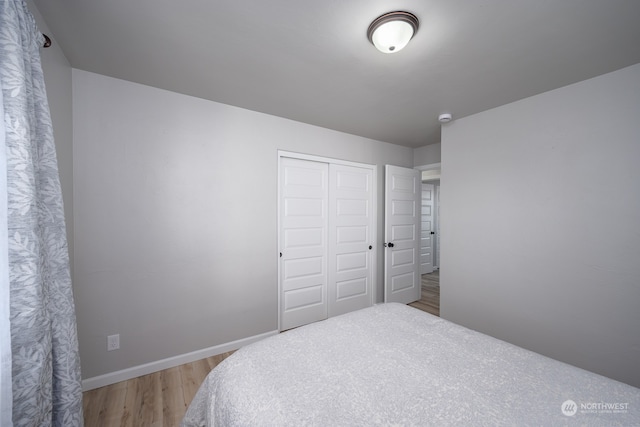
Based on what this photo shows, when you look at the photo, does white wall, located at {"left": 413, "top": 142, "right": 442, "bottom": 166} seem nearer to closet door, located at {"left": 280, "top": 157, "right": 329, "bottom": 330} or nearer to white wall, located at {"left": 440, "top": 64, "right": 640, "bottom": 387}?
white wall, located at {"left": 440, "top": 64, "right": 640, "bottom": 387}

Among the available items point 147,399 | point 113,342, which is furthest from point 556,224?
point 113,342

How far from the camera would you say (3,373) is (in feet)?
2.66

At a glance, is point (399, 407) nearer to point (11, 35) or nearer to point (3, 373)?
point (3, 373)

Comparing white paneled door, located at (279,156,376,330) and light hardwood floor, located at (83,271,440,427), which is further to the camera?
white paneled door, located at (279,156,376,330)

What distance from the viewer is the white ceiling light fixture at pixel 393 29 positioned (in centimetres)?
130

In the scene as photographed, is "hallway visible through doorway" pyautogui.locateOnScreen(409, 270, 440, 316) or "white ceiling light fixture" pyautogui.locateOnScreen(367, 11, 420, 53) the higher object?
"white ceiling light fixture" pyautogui.locateOnScreen(367, 11, 420, 53)

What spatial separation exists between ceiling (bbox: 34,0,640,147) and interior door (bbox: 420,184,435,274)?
3.61 metres

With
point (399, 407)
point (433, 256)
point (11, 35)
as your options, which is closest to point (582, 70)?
point (399, 407)

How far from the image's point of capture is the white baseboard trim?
1.92 m

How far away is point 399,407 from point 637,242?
2.22m

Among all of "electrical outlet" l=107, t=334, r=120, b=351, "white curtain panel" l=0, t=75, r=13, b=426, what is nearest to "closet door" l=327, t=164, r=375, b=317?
"electrical outlet" l=107, t=334, r=120, b=351

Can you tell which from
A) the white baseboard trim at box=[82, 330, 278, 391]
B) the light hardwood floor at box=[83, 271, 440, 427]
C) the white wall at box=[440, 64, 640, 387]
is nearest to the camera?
the light hardwood floor at box=[83, 271, 440, 427]

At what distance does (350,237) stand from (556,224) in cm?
206

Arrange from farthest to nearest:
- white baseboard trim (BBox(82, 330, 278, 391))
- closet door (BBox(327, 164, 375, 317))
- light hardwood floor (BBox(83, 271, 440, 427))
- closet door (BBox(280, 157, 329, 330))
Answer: closet door (BBox(327, 164, 375, 317))
closet door (BBox(280, 157, 329, 330))
white baseboard trim (BBox(82, 330, 278, 391))
light hardwood floor (BBox(83, 271, 440, 427))
